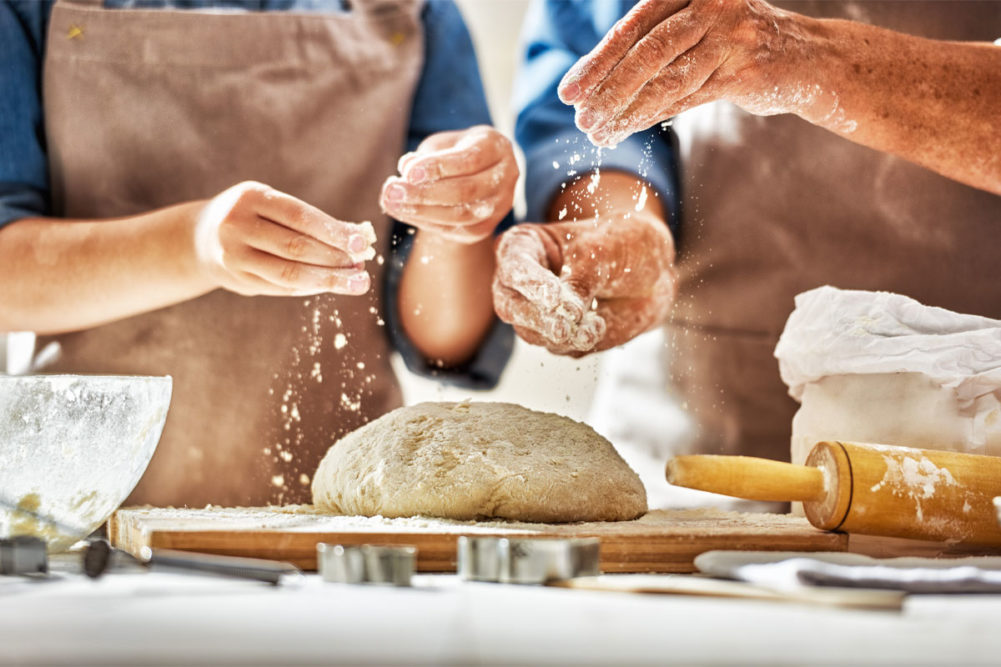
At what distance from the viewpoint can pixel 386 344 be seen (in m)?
1.61

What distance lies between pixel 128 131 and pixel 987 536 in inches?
52.6

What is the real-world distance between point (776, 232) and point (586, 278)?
1.37ft

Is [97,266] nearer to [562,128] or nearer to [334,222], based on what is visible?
[334,222]

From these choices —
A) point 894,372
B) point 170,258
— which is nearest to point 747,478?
point 894,372

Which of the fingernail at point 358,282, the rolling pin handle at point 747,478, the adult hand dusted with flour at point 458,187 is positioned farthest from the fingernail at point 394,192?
the rolling pin handle at point 747,478

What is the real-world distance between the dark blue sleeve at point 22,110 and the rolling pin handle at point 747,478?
1.12 meters

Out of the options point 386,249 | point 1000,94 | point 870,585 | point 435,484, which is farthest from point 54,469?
point 1000,94

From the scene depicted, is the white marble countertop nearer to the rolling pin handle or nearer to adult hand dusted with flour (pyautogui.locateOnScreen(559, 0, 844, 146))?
the rolling pin handle

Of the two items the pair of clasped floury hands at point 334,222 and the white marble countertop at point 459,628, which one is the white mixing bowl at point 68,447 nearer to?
the white marble countertop at point 459,628

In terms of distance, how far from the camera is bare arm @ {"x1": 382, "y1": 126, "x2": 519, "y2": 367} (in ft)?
4.20

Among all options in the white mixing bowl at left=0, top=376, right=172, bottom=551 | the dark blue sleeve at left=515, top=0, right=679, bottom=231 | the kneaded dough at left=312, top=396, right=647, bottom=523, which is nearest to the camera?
the white mixing bowl at left=0, top=376, right=172, bottom=551

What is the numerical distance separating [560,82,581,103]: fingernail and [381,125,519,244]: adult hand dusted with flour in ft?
0.87

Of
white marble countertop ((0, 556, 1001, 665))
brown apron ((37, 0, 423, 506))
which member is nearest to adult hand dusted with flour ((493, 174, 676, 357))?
brown apron ((37, 0, 423, 506))

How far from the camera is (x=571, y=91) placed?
1054 mm
